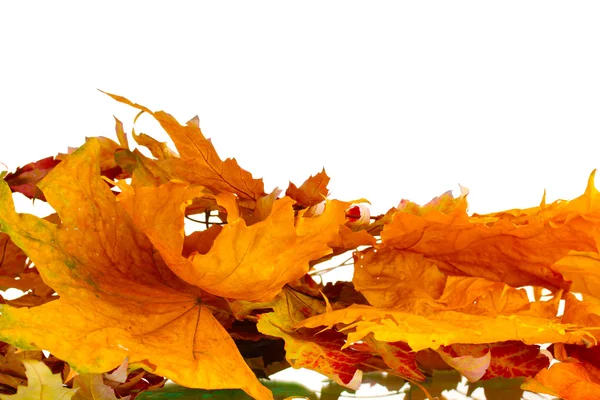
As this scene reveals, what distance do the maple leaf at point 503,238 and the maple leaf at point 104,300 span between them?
0.09 m

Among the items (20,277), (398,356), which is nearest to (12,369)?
(20,277)

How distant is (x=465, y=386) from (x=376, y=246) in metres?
0.10

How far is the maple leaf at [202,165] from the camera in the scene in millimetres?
305

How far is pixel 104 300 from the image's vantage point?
27cm

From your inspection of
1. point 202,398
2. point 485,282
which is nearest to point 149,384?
point 202,398

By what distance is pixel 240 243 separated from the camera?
0.26 m

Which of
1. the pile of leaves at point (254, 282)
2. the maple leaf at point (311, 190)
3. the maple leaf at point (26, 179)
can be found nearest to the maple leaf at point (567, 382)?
the pile of leaves at point (254, 282)

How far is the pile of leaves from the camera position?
26 cm

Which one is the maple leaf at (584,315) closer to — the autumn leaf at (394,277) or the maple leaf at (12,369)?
the autumn leaf at (394,277)

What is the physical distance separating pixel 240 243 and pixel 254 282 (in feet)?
0.06

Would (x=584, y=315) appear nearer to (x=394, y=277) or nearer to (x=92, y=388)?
(x=394, y=277)

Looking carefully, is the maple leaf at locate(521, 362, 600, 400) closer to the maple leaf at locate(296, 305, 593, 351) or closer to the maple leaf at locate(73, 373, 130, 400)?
the maple leaf at locate(296, 305, 593, 351)

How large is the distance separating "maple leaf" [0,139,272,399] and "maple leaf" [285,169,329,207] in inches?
2.2

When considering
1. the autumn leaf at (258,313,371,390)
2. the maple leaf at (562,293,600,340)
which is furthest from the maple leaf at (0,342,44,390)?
the maple leaf at (562,293,600,340)
